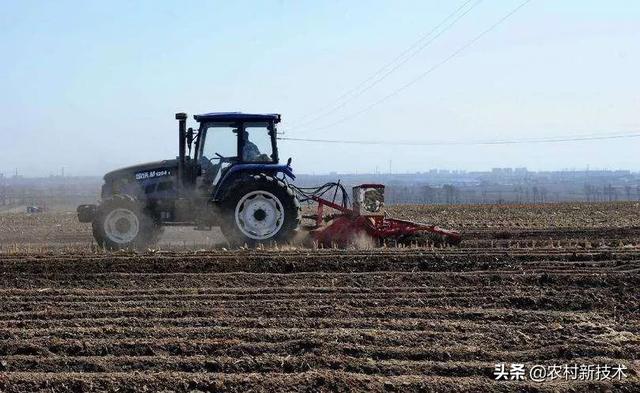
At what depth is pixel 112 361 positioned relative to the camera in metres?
6.12

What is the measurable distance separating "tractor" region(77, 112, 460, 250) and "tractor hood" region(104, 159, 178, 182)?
0.06 ft

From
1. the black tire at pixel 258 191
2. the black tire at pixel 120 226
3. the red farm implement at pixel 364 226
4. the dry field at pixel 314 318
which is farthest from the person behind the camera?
the red farm implement at pixel 364 226

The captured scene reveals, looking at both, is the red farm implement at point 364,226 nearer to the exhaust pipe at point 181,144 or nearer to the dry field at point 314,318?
the dry field at point 314,318

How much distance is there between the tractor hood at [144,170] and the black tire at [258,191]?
125cm

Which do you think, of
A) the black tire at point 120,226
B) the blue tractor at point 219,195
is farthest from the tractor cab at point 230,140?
the black tire at point 120,226

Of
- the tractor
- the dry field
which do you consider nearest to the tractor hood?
the tractor

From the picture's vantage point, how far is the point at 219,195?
520 inches

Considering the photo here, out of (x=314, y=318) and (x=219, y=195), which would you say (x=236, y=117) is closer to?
(x=219, y=195)

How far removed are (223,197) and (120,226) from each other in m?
1.89

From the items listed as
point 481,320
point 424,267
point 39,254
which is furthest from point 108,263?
point 481,320

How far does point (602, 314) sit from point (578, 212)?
22.7 m

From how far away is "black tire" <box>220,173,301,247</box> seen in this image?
1309cm

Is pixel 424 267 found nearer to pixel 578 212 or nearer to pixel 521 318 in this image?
pixel 521 318

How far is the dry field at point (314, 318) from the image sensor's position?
5809mm
